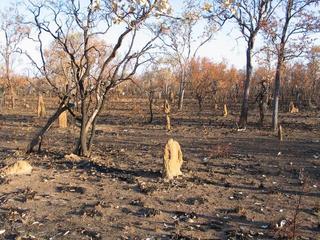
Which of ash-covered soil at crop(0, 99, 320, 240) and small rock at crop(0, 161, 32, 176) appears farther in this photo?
small rock at crop(0, 161, 32, 176)

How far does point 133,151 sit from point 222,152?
285 cm

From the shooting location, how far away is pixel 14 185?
9.94m

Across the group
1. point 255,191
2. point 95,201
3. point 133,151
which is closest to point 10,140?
point 133,151

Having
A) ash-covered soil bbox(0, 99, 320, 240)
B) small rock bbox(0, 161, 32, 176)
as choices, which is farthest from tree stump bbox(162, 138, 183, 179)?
small rock bbox(0, 161, 32, 176)

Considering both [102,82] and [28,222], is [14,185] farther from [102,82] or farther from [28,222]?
[102,82]

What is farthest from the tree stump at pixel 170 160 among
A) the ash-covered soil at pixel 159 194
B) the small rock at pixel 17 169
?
the small rock at pixel 17 169

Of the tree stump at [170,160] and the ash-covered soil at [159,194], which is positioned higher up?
the tree stump at [170,160]

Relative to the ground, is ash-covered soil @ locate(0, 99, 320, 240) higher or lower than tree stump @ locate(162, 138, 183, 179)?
lower

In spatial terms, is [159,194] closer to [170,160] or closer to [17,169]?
[170,160]

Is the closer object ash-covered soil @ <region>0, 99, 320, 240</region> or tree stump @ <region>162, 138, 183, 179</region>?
ash-covered soil @ <region>0, 99, 320, 240</region>

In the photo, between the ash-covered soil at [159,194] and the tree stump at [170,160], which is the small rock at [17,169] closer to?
the ash-covered soil at [159,194]

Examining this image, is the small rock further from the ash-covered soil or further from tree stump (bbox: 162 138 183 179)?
tree stump (bbox: 162 138 183 179)

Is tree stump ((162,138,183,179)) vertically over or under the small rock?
over

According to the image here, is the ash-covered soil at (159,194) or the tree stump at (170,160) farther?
the tree stump at (170,160)
